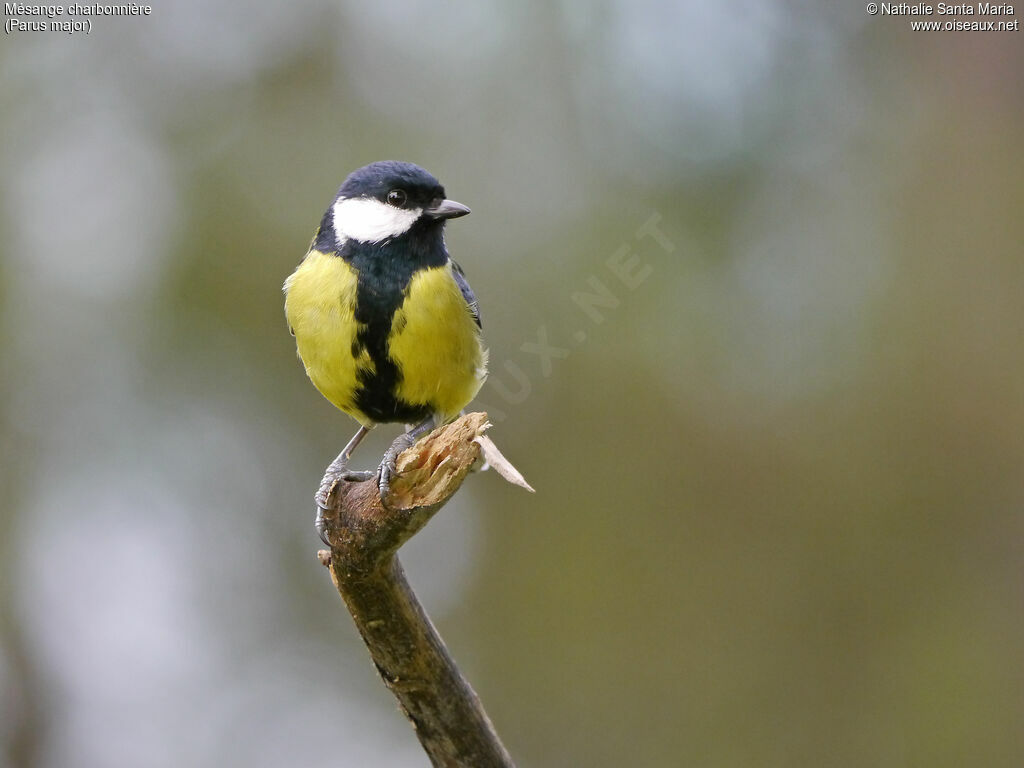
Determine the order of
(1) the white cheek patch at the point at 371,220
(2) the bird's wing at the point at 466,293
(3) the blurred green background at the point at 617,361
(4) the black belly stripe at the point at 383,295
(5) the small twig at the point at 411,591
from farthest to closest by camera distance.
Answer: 1. (3) the blurred green background at the point at 617,361
2. (2) the bird's wing at the point at 466,293
3. (1) the white cheek patch at the point at 371,220
4. (4) the black belly stripe at the point at 383,295
5. (5) the small twig at the point at 411,591

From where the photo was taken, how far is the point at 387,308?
151 inches

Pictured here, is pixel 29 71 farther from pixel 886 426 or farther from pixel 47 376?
pixel 886 426

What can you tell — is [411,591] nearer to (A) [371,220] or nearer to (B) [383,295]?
(B) [383,295]

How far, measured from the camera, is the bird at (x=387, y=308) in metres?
3.85

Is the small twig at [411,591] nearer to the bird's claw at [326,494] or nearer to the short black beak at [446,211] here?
the bird's claw at [326,494]

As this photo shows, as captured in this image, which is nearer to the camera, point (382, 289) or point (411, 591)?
point (411, 591)

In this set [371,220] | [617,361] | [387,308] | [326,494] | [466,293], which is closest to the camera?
[326,494]

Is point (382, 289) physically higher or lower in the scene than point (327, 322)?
higher

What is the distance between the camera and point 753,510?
715 centimetres

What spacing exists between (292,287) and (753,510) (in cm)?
408

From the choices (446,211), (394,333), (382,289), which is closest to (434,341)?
(394,333)

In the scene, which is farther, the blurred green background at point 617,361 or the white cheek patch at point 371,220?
the blurred green background at point 617,361

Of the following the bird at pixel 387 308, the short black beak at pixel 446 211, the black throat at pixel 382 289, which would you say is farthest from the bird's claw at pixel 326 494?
the short black beak at pixel 446 211

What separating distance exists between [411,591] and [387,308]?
39.2 inches
